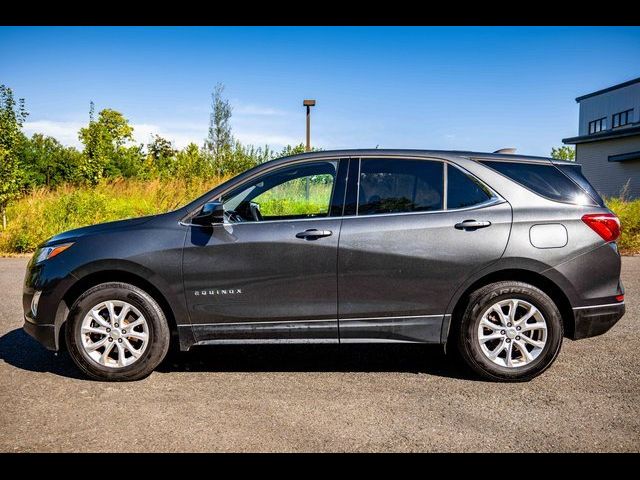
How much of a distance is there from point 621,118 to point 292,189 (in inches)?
2025

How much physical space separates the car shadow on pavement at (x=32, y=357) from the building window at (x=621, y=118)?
50759 millimetres

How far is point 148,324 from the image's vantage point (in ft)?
16.0

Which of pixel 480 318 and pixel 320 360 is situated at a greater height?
pixel 480 318

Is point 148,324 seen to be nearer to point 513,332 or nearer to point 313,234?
point 313,234

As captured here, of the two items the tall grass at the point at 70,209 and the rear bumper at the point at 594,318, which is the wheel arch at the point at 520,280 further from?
the tall grass at the point at 70,209

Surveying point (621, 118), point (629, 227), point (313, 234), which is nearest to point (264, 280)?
point (313, 234)

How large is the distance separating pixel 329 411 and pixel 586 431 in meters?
1.63

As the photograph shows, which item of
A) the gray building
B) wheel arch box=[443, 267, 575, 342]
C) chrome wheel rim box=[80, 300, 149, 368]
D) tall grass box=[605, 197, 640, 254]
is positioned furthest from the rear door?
the gray building

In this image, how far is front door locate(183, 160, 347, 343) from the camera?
4.80 metres

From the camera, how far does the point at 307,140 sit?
2247 centimetres

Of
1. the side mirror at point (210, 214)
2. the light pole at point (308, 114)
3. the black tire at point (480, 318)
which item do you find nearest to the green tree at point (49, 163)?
the light pole at point (308, 114)

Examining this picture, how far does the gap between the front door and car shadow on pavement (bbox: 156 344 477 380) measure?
567 millimetres
